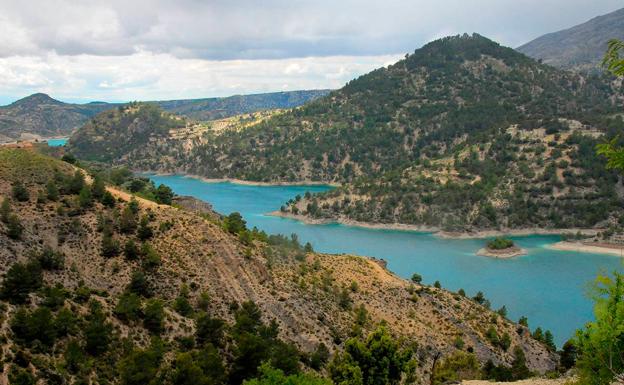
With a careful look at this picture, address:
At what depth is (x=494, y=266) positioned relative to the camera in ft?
381

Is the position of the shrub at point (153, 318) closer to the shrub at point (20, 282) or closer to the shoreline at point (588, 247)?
the shrub at point (20, 282)

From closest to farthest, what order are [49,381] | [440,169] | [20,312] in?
[49,381] → [20,312] → [440,169]

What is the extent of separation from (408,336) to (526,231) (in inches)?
4077

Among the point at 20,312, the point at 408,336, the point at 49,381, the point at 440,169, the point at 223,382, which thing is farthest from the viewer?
the point at 440,169

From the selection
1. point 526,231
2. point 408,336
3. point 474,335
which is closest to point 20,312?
point 408,336

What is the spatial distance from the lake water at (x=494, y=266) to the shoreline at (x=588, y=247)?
256cm

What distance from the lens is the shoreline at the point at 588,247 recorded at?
126m

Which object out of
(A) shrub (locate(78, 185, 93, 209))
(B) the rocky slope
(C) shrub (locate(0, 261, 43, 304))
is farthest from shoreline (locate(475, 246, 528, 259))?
(C) shrub (locate(0, 261, 43, 304))

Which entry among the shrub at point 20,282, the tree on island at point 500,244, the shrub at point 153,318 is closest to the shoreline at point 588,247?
the tree on island at point 500,244

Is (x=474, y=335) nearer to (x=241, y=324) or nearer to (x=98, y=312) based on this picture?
(x=241, y=324)

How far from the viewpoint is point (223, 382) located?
35438mm

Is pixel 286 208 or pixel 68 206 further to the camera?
pixel 286 208

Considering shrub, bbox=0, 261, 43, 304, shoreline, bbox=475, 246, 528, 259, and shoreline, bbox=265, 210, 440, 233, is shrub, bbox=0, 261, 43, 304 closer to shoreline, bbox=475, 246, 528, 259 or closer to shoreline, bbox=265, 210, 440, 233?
shoreline, bbox=475, 246, 528, 259

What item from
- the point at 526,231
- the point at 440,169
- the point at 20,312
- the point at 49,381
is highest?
the point at 20,312
